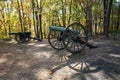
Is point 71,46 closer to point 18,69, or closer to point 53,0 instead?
point 18,69

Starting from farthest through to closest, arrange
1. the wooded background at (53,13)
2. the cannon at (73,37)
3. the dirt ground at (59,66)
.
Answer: the wooded background at (53,13)
the cannon at (73,37)
the dirt ground at (59,66)

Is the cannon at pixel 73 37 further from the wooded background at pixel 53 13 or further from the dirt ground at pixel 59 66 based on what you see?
the wooded background at pixel 53 13

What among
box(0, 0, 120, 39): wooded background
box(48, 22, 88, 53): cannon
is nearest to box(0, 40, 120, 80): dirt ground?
box(48, 22, 88, 53): cannon

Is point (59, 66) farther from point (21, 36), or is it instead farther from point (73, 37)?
point (21, 36)

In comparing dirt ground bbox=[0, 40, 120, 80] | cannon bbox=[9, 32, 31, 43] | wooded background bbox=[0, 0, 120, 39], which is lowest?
dirt ground bbox=[0, 40, 120, 80]

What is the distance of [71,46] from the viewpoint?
25.5 ft

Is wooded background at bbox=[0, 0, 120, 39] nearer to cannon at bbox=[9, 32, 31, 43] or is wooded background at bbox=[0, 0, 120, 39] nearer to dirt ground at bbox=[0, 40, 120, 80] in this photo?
cannon at bbox=[9, 32, 31, 43]

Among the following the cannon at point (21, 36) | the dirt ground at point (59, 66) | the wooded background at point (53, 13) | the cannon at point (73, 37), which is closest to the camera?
the dirt ground at point (59, 66)

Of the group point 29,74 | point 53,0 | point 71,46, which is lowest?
point 29,74

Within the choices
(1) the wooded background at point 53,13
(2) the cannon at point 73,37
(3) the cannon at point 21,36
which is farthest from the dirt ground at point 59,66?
(1) the wooded background at point 53,13

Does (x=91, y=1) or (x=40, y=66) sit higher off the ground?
(x=91, y=1)

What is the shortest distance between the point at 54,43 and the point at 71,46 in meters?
2.08

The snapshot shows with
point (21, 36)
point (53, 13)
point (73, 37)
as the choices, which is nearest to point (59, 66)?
point (73, 37)

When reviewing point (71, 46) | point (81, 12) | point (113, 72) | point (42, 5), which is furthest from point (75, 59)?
point (42, 5)
